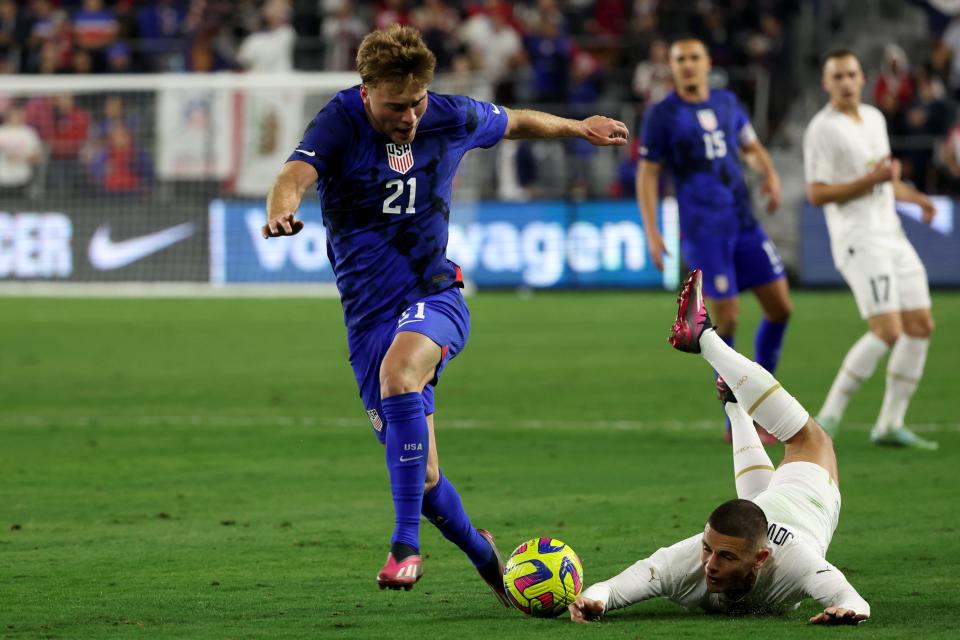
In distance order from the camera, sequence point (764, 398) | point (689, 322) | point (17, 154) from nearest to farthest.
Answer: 1. point (764, 398)
2. point (689, 322)
3. point (17, 154)

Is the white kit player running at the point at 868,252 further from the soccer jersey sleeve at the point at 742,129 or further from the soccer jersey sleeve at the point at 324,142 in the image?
the soccer jersey sleeve at the point at 324,142

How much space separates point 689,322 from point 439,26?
1939cm

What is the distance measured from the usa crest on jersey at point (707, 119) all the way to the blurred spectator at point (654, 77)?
1310 cm

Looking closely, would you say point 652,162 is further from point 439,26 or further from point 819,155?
point 439,26

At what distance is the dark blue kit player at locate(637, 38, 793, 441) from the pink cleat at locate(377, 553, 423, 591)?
17.6 feet

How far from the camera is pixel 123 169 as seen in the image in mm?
22797

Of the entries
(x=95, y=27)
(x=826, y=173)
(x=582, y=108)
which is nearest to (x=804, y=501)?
(x=826, y=173)

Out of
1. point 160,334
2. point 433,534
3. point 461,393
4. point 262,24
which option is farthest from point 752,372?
point 262,24

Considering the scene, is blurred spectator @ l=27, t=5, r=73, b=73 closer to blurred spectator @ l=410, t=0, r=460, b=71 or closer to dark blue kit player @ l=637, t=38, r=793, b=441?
blurred spectator @ l=410, t=0, r=460, b=71

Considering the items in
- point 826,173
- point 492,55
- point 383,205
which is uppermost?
point 492,55

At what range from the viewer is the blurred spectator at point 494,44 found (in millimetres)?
24953

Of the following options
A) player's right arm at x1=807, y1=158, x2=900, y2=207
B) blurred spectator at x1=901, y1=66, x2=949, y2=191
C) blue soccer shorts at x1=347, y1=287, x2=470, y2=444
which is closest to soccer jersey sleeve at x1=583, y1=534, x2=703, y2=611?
blue soccer shorts at x1=347, y1=287, x2=470, y2=444

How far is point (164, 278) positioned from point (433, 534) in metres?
15.9

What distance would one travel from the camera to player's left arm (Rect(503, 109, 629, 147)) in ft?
21.5
